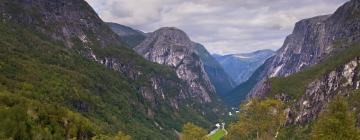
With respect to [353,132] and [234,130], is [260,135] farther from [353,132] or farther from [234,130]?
[353,132]

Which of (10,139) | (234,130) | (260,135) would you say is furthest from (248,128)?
(10,139)

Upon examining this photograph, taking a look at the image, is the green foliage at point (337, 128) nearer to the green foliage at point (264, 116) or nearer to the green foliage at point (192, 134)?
the green foliage at point (264, 116)

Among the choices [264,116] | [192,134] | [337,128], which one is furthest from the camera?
[192,134]

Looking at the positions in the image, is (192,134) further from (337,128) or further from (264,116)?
(337,128)

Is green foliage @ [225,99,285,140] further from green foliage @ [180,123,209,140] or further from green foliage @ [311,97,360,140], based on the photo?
green foliage @ [311,97,360,140]

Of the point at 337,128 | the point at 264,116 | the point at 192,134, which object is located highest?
the point at 337,128

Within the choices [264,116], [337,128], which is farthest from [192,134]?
[337,128]

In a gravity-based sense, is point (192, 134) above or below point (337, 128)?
below

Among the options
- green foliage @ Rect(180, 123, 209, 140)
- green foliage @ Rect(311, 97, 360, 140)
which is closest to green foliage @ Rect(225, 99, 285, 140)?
green foliage @ Rect(180, 123, 209, 140)

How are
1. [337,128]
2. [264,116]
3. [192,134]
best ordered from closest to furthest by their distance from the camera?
[337,128] → [264,116] → [192,134]

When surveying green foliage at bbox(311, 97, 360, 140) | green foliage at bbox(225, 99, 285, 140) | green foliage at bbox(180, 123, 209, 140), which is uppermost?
green foliage at bbox(311, 97, 360, 140)

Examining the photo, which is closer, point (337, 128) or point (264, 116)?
point (337, 128)
